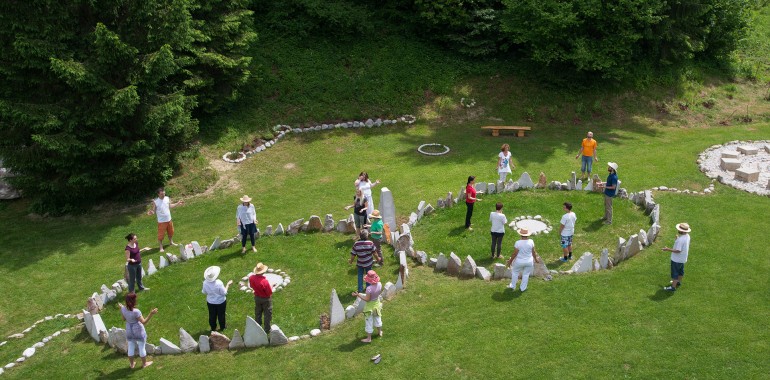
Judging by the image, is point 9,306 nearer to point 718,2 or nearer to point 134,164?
point 134,164

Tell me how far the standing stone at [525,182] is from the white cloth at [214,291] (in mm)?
11397

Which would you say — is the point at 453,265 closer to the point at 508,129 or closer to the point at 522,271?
the point at 522,271

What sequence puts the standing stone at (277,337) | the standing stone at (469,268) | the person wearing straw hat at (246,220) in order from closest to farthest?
the standing stone at (277,337), the standing stone at (469,268), the person wearing straw hat at (246,220)

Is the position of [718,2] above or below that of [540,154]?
above

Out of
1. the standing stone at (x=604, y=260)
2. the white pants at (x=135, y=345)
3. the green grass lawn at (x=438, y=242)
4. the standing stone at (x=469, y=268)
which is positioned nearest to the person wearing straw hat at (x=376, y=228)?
the green grass lawn at (x=438, y=242)

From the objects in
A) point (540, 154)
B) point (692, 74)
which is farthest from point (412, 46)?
point (692, 74)

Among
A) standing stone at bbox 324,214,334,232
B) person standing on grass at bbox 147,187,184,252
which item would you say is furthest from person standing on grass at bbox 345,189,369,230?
person standing on grass at bbox 147,187,184,252

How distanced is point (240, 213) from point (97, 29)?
339 inches

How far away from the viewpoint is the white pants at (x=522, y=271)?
13484 mm

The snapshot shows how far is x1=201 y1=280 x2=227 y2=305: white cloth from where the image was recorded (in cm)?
1293

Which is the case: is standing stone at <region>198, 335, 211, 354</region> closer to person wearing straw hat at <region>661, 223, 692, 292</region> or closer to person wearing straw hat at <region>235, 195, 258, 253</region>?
person wearing straw hat at <region>235, 195, 258, 253</region>

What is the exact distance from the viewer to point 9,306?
16000 mm

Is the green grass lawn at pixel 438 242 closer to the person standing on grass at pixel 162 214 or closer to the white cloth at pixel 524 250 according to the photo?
the white cloth at pixel 524 250

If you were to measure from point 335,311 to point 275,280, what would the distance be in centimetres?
313
